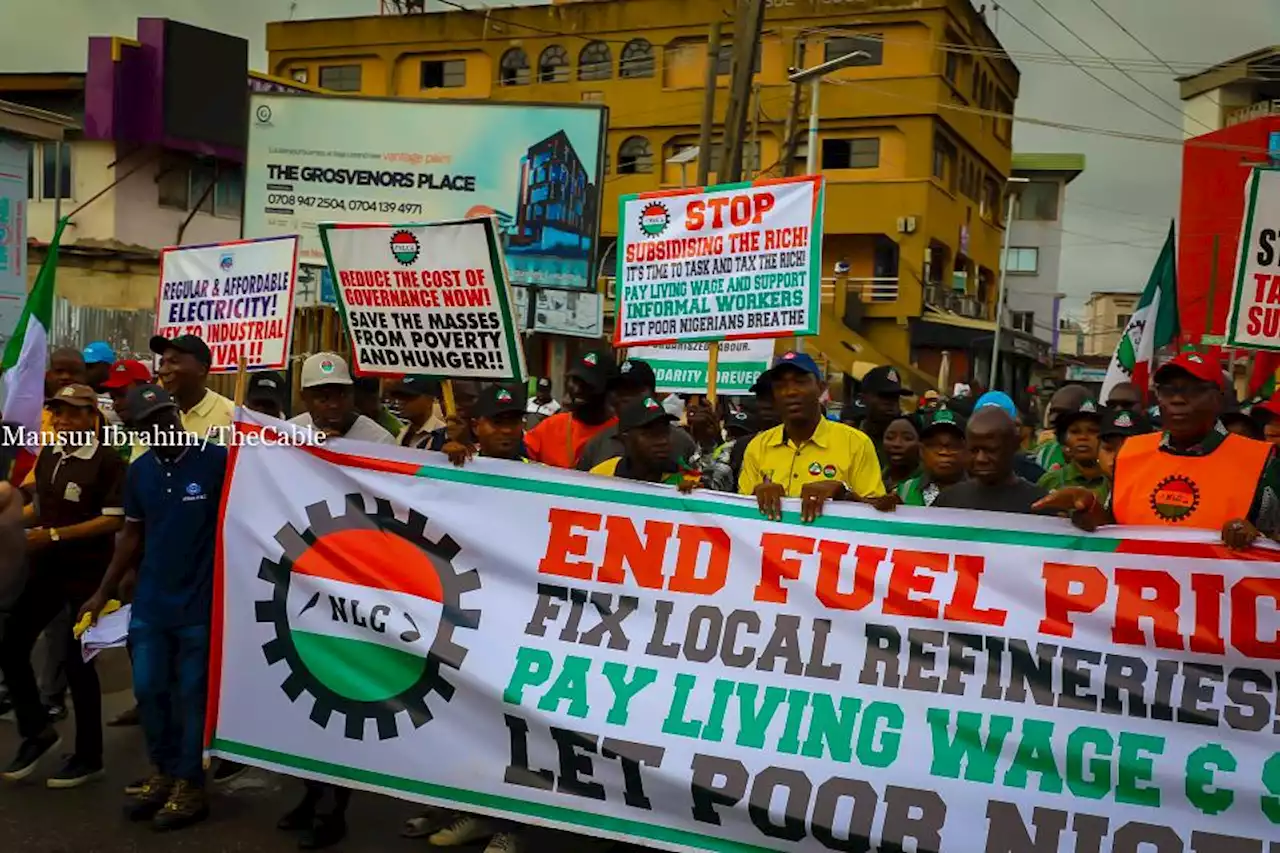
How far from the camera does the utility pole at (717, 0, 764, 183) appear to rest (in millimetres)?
13281

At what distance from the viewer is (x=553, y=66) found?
42.1m

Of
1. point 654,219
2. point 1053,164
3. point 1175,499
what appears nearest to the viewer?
point 1175,499

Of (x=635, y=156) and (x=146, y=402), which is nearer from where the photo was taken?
(x=146, y=402)

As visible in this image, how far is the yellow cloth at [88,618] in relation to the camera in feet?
17.9

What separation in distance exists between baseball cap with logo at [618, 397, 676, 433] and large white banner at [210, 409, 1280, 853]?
0.56m

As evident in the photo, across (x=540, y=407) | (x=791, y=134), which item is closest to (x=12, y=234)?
(x=540, y=407)

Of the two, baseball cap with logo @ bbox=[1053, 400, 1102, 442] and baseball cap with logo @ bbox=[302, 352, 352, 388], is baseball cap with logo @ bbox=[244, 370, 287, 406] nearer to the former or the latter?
baseball cap with logo @ bbox=[302, 352, 352, 388]

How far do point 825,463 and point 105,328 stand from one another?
1678cm

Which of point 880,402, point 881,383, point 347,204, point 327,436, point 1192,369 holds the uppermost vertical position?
point 347,204

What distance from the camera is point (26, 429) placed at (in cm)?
630

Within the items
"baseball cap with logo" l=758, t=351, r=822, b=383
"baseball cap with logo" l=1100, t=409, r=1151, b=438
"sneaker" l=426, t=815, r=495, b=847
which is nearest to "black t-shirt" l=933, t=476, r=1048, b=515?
"baseball cap with logo" l=758, t=351, r=822, b=383

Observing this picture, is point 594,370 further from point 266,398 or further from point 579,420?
point 266,398

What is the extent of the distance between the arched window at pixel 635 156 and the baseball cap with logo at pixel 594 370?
34.0 meters

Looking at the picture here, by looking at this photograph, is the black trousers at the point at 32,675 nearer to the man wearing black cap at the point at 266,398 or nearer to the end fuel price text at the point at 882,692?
the man wearing black cap at the point at 266,398
